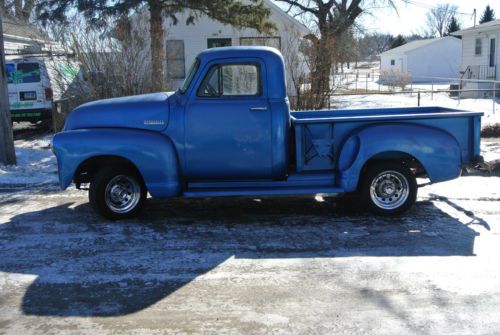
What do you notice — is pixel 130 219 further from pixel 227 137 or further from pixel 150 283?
pixel 150 283

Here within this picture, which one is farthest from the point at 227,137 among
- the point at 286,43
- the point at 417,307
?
the point at 286,43

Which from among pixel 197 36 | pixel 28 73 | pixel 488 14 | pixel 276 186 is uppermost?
pixel 488 14

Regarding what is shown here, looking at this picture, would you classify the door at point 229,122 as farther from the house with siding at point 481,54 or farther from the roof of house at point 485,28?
the roof of house at point 485,28

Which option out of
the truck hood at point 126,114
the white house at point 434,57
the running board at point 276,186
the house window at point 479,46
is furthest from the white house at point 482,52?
the truck hood at point 126,114

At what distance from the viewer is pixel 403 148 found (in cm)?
666

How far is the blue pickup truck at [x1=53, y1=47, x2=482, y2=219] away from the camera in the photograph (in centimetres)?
669

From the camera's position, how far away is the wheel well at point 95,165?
6828 millimetres

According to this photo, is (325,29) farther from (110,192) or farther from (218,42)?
(110,192)

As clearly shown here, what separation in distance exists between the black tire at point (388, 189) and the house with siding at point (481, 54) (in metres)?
22.6

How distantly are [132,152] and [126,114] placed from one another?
552 mm

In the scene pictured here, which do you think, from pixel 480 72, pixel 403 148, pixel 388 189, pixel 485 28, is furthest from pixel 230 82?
pixel 480 72

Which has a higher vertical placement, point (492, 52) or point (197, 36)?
point (197, 36)

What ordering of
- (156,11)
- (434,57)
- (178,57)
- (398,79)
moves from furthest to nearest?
(434,57) < (398,79) < (178,57) < (156,11)

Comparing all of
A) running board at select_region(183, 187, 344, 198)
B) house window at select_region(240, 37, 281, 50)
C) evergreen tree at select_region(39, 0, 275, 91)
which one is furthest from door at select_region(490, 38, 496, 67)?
running board at select_region(183, 187, 344, 198)
